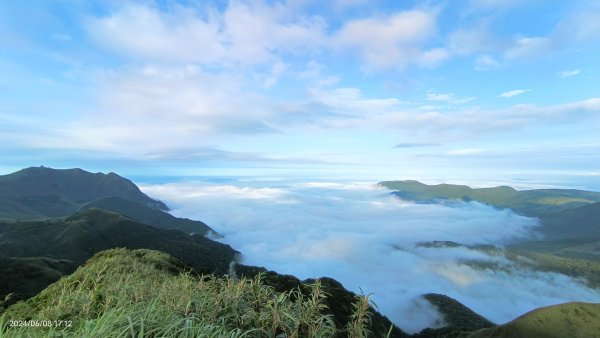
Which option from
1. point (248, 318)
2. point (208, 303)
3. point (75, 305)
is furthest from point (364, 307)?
point (75, 305)

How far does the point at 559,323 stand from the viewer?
6438 cm

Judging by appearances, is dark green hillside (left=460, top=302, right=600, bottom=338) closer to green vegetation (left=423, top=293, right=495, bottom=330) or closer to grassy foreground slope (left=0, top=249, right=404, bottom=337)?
grassy foreground slope (left=0, top=249, right=404, bottom=337)

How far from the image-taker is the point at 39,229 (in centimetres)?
18562

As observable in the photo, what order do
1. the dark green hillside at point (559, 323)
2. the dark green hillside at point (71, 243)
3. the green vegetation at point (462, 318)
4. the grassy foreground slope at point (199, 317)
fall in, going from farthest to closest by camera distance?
the dark green hillside at point (71, 243) < the green vegetation at point (462, 318) < the dark green hillside at point (559, 323) < the grassy foreground slope at point (199, 317)

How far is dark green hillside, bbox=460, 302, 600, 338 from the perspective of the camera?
62500 mm

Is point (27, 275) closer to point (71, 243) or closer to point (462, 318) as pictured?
point (71, 243)

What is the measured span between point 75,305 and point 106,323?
377 centimetres

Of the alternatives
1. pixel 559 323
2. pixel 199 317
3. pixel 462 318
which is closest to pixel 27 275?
pixel 199 317

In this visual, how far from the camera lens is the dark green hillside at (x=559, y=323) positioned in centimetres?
6250

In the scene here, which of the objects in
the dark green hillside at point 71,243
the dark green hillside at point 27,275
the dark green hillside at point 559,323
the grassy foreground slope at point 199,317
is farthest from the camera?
the dark green hillside at point 71,243

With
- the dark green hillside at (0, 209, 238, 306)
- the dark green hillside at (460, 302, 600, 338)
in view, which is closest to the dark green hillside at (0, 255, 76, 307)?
the dark green hillside at (0, 209, 238, 306)

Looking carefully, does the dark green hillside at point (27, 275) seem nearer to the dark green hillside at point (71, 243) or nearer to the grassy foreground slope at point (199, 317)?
the dark green hillside at point (71, 243)

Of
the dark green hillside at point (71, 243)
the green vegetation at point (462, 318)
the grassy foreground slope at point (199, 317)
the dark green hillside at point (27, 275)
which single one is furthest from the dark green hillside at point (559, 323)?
the dark green hillside at point (71, 243)

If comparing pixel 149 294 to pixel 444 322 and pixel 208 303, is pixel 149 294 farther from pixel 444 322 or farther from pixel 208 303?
pixel 444 322
